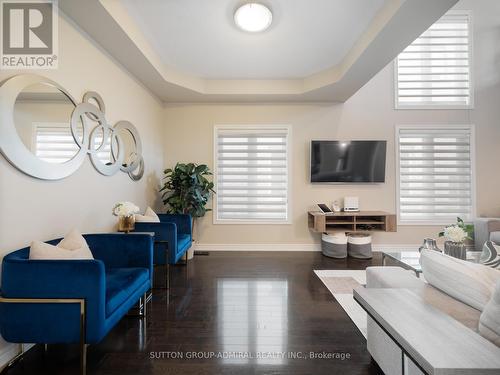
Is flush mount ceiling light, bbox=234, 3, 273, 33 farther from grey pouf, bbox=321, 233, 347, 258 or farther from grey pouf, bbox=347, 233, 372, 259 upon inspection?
grey pouf, bbox=347, 233, 372, 259

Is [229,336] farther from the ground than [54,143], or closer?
closer

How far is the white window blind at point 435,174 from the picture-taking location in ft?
14.3

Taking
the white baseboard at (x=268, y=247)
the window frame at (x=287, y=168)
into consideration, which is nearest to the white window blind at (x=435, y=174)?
the white baseboard at (x=268, y=247)

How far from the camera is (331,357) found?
1713 millimetres

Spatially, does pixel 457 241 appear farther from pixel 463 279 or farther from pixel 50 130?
pixel 50 130

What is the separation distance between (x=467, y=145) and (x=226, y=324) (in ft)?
17.1

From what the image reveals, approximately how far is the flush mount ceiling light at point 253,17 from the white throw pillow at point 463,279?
8.75 feet

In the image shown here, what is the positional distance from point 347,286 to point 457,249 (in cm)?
119

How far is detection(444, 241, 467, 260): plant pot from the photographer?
7.53 feet

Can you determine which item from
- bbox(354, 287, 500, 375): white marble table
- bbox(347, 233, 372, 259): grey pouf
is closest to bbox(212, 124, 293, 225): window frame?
bbox(347, 233, 372, 259): grey pouf

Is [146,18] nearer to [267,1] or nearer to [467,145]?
[267,1]

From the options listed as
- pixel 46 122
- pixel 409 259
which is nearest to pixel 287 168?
pixel 409 259

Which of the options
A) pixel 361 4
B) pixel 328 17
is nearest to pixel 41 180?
pixel 328 17

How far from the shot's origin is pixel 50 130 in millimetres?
1991
